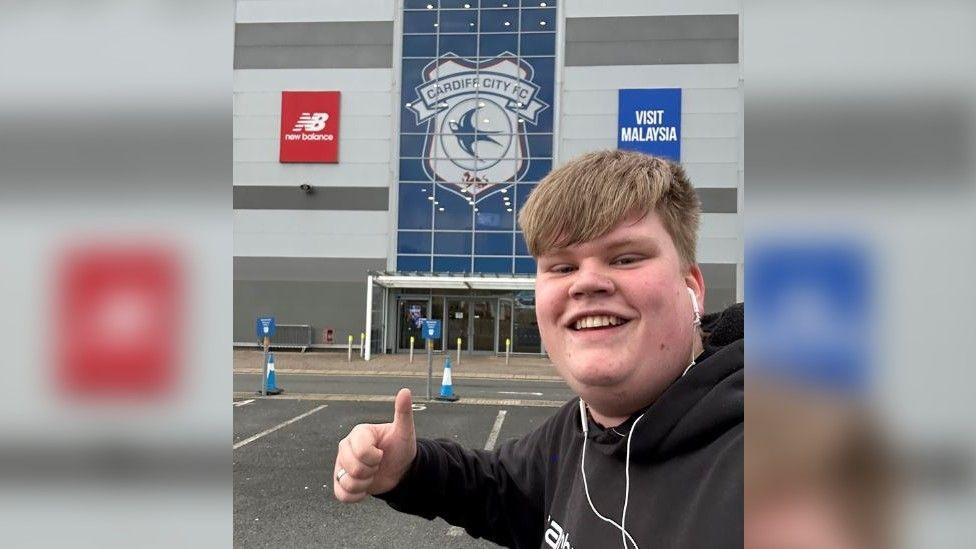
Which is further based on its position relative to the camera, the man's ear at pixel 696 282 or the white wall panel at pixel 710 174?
the white wall panel at pixel 710 174

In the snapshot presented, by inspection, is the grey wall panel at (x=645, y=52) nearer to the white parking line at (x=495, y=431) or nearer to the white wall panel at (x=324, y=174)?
the white wall panel at (x=324, y=174)

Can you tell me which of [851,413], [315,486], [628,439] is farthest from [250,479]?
[851,413]

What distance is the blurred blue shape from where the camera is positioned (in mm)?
354

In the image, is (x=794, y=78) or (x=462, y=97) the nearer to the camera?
(x=794, y=78)

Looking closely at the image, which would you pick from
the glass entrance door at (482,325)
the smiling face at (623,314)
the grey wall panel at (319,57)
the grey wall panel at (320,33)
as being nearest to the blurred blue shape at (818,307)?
the smiling face at (623,314)

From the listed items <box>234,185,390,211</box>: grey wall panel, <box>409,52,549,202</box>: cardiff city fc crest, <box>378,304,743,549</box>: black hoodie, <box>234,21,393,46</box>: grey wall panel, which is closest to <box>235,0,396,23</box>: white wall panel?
<box>234,21,393,46</box>: grey wall panel

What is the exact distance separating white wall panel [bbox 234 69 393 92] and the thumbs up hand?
20.8 metres

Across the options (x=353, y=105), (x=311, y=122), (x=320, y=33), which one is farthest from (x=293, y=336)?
(x=320, y=33)

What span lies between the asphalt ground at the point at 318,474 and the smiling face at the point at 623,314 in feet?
10.3

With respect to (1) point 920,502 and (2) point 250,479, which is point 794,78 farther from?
(2) point 250,479

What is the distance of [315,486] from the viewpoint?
203 inches

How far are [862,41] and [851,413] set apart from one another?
226 mm

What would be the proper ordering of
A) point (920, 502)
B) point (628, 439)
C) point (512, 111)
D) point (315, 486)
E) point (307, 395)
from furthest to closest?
point (512, 111)
point (307, 395)
point (315, 486)
point (628, 439)
point (920, 502)

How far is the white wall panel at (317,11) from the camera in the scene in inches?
837
